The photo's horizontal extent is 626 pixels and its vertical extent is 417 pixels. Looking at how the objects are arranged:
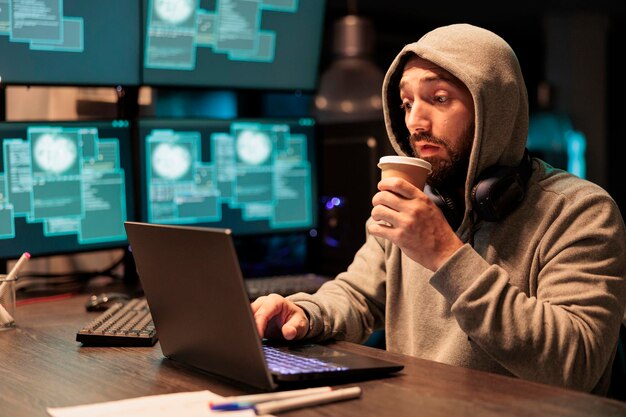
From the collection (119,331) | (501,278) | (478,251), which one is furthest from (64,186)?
(501,278)

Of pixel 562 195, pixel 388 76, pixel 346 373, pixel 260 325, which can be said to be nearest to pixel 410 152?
pixel 388 76

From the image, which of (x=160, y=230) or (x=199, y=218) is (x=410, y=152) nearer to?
(x=160, y=230)

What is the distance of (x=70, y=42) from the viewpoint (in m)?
2.44

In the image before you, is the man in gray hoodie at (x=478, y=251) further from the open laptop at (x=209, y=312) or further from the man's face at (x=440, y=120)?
the open laptop at (x=209, y=312)

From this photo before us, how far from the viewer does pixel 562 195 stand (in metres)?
1.58

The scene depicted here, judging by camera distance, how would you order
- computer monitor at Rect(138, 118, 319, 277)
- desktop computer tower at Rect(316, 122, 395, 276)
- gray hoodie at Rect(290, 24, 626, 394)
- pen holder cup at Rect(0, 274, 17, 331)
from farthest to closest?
1. desktop computer tower at Rect(316, 122, 395, 276)
2. computer monitor at Rect(138, 118, 319, 277)
3. pen holder cup at Rect(0, 274, 17, 331)
4. gray hoodie at Rect(290, 24, 626, 394)

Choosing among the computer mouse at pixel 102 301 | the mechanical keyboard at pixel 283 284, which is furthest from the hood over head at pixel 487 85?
the computer mouse at pixel 102 301

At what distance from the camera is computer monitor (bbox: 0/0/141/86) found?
7.70 feet

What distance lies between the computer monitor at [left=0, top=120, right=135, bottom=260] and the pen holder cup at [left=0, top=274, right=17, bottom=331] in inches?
17.9

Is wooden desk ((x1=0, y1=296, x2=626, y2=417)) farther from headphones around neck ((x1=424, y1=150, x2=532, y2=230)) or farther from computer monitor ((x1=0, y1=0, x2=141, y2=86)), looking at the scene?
computer monitor ((x1=0, y1=0, x2=141, y2=86))

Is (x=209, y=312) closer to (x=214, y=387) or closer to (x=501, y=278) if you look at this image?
(x=214, y=387)

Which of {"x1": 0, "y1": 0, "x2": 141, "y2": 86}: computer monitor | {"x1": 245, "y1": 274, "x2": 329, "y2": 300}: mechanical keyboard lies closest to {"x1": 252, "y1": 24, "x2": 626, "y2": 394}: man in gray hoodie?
{"x1": 245, "y1": 274, "x2": 329, "y2": 300}: mechanical keyboard

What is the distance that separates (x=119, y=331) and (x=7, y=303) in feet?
1.27

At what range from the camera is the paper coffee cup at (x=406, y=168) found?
1429 millimetres
